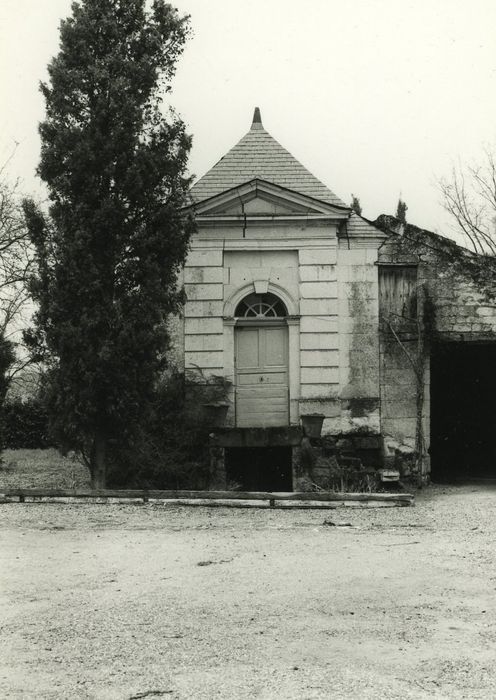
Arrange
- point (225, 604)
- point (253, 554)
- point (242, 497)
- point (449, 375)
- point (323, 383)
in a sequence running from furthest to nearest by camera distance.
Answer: point (449, 375) → point (323, 383) → point (242, 497) → point (253, 554) → point (225, 604)

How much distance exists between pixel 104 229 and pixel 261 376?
13.8 ft

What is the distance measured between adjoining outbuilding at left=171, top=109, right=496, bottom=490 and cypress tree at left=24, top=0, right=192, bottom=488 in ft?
6.24

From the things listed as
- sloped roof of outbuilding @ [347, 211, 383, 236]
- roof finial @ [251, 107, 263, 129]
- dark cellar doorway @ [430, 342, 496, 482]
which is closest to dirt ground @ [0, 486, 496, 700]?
sloped roof of outbuilding @ [347, 211, 383, 236]

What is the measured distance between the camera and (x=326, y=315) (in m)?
15.3

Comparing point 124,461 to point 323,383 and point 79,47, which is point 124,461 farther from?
point 79,47

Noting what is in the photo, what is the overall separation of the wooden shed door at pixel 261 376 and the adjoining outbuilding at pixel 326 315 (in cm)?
Result: 2

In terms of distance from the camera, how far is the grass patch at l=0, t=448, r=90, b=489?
14.7 metres

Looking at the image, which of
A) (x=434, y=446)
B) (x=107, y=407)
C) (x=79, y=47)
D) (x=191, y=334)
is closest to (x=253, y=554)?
(x=107, y=407)

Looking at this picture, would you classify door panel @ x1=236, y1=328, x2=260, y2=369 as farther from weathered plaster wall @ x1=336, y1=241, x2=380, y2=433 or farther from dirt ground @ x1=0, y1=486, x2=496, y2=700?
dirt ground @ x1=0, y1=486, x2=496, y2=700

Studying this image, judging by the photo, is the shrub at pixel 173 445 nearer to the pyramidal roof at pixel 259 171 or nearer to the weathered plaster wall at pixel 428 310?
the weathered plaster wall at pixel 428 310

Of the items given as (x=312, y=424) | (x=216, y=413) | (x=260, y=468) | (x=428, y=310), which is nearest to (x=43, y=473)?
(x=216, y=413)

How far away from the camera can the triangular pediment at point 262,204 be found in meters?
15.2

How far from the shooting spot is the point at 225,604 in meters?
6.40

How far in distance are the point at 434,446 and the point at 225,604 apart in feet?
46.3
